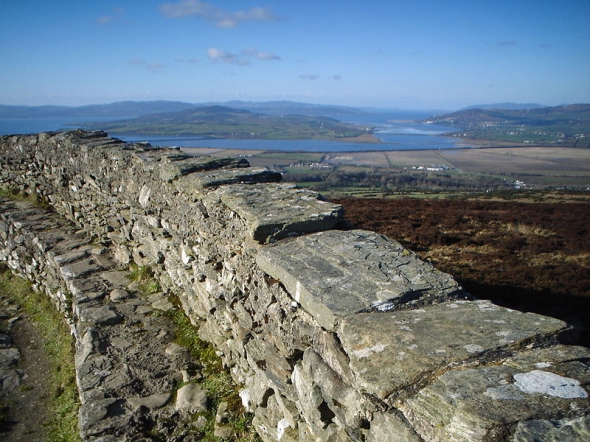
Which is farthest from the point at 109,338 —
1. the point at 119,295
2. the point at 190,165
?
the point at 190,165

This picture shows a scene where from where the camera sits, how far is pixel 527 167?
59719 mm

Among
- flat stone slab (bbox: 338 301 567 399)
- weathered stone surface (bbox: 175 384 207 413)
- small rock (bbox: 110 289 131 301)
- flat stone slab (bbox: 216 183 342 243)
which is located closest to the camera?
flat stone slab (bbox: 338 301 567 399)

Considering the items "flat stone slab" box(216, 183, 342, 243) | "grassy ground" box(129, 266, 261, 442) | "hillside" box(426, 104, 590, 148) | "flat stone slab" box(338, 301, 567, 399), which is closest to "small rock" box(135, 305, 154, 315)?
"grassy ground" box(129, 266, 261, 442)

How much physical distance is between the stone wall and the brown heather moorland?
16.9 feet

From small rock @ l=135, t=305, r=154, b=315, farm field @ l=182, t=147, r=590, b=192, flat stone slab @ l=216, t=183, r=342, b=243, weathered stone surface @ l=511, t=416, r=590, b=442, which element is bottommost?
farm field @ l=182, t=147, r=590, b=192

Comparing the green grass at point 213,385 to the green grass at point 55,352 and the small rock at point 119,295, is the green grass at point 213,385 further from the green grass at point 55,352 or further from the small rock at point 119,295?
the green grass at point 55,352

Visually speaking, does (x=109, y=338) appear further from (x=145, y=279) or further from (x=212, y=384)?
(x=212, y=384)

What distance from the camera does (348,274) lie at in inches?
138

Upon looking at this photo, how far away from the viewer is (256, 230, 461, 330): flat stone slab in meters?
3.08

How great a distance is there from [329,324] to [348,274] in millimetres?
684

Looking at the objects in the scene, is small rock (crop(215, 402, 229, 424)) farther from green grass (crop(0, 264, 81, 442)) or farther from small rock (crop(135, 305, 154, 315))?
small rock (crop(135, 305, 154, 315))

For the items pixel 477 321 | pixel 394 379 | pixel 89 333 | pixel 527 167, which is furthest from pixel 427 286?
pixel 527 167

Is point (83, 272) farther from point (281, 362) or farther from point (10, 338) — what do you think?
point (281, 362)

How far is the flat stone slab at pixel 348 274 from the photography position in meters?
3.08
